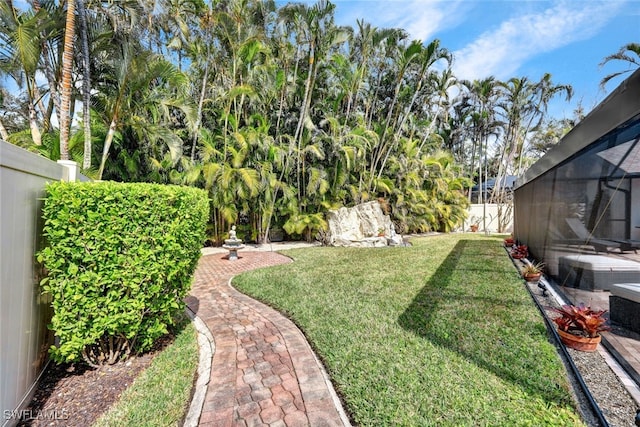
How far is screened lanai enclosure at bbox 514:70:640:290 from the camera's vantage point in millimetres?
2678

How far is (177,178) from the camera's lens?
962cm

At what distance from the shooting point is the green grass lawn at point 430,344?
213 centimetres

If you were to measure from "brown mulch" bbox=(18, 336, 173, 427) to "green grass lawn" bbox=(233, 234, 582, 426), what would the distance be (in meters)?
1.86

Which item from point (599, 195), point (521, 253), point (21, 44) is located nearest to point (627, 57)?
point (521, 253)

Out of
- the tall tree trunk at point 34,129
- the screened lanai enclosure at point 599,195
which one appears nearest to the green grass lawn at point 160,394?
the screened lanai enclosure at point 599,195

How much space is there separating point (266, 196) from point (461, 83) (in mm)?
16024

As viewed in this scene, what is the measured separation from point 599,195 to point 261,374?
4.22m

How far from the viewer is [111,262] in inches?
98.0

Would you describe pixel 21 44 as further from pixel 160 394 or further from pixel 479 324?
pixel 479 324

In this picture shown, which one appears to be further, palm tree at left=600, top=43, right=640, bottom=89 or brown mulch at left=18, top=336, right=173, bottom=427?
palm tree at left=600, top=43, right=640, bottom=89

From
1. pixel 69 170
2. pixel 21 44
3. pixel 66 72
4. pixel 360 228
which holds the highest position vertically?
pixel 21 44

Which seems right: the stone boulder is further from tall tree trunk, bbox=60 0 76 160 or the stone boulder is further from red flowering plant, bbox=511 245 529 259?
tall tree trunk, bbox=60 0 76 160

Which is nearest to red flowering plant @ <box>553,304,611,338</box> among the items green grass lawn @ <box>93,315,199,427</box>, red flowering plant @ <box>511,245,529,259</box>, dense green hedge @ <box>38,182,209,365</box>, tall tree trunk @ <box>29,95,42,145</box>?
green grass lawn @ <box>93,315,199,427</box>

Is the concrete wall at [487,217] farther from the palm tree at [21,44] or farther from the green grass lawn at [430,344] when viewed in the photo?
the palm tree at [21,44]
